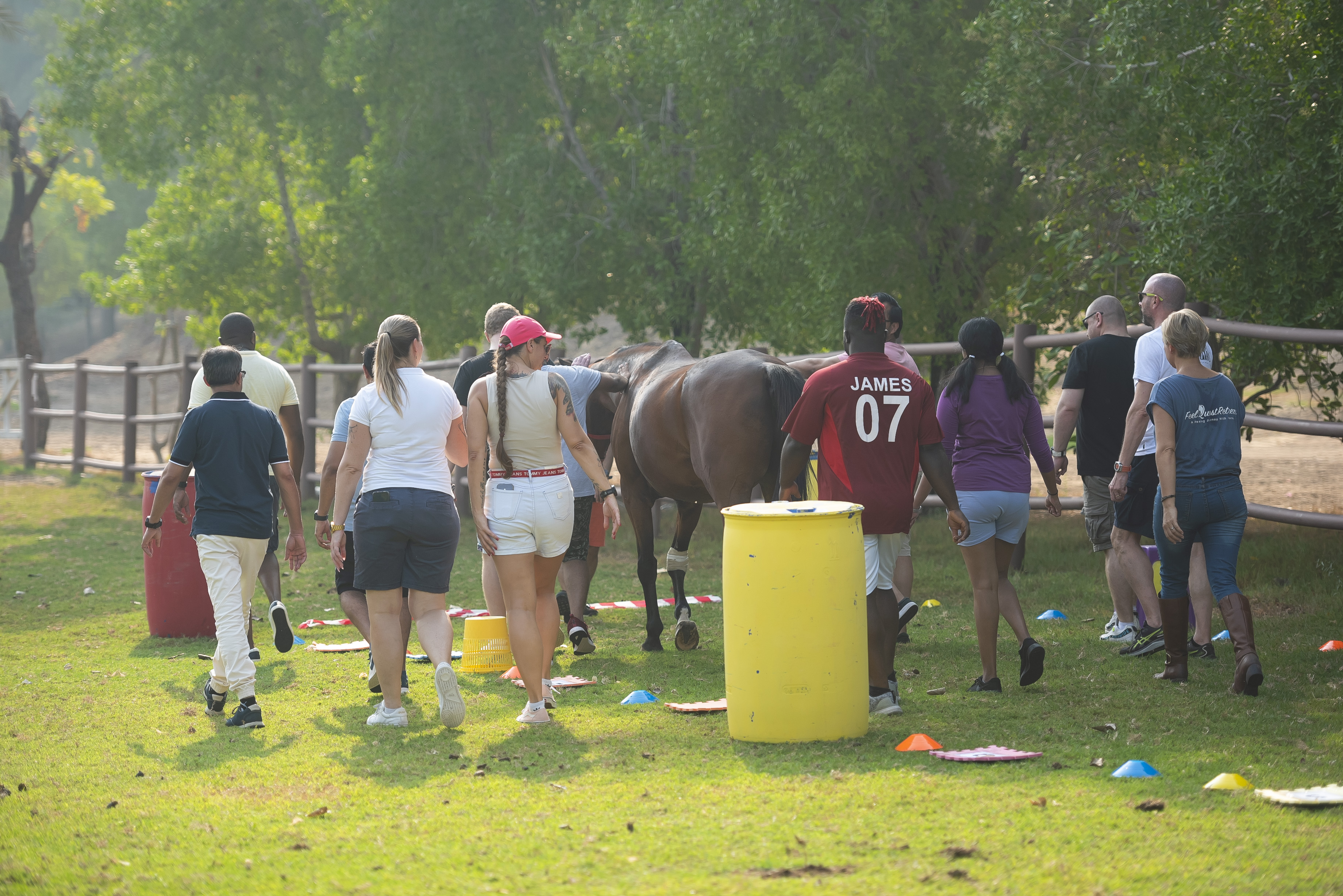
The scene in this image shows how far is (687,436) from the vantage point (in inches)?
313

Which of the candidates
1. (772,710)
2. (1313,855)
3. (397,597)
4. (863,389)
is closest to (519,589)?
(397,597)

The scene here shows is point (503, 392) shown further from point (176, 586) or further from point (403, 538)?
point (176, 586)

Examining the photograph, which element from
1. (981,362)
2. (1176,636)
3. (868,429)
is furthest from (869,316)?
(1176,636)

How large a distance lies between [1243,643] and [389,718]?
4119 millimetres

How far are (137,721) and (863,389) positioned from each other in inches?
154

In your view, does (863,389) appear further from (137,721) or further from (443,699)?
(137,721)

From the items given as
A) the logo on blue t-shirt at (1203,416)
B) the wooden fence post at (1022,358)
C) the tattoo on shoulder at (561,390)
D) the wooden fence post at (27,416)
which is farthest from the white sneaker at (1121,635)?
the wooden fence post at (27,416)

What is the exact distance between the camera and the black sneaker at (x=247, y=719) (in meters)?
6.15

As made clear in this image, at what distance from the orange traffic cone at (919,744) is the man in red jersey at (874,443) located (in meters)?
0.43

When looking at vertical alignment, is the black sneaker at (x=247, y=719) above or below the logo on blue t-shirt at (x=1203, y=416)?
below

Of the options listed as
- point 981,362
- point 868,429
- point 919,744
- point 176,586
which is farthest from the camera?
point 176,586

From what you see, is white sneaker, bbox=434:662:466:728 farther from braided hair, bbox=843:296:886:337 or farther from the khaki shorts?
the khaki shorts

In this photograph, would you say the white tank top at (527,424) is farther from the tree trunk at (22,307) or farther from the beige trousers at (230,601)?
the tree trunk at (22,307)

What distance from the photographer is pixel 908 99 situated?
41.7 ft
